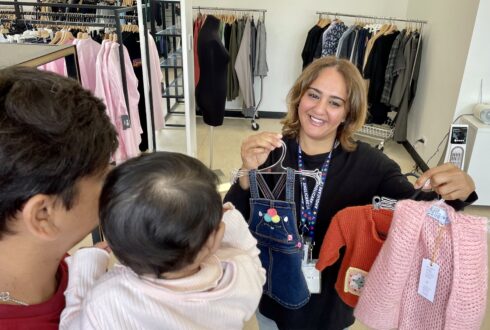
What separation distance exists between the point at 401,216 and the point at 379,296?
24 centimetres

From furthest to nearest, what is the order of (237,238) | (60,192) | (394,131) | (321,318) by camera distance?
(394,131), (321,318), (237,238), (60,192)

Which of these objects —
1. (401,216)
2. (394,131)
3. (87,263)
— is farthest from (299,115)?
(394,131)

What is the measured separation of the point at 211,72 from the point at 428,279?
2.33 meters

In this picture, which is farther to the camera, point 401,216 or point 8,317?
point 401,216

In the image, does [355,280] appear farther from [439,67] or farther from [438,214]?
[439,67]

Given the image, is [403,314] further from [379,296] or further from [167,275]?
[167,275]

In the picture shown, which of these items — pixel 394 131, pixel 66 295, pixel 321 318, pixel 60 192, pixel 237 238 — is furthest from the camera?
pixel 394 131

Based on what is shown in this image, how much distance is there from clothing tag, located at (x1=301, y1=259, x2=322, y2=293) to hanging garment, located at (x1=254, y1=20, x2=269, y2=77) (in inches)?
151

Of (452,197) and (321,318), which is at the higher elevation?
(452,197)

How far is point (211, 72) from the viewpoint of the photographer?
294cm

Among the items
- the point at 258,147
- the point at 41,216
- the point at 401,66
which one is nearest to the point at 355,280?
the point at 258,147

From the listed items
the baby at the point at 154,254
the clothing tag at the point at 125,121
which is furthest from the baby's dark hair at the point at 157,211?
the clothing tag at the point at 125,121

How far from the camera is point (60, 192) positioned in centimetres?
54

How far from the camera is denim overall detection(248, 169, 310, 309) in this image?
45.4 inches
